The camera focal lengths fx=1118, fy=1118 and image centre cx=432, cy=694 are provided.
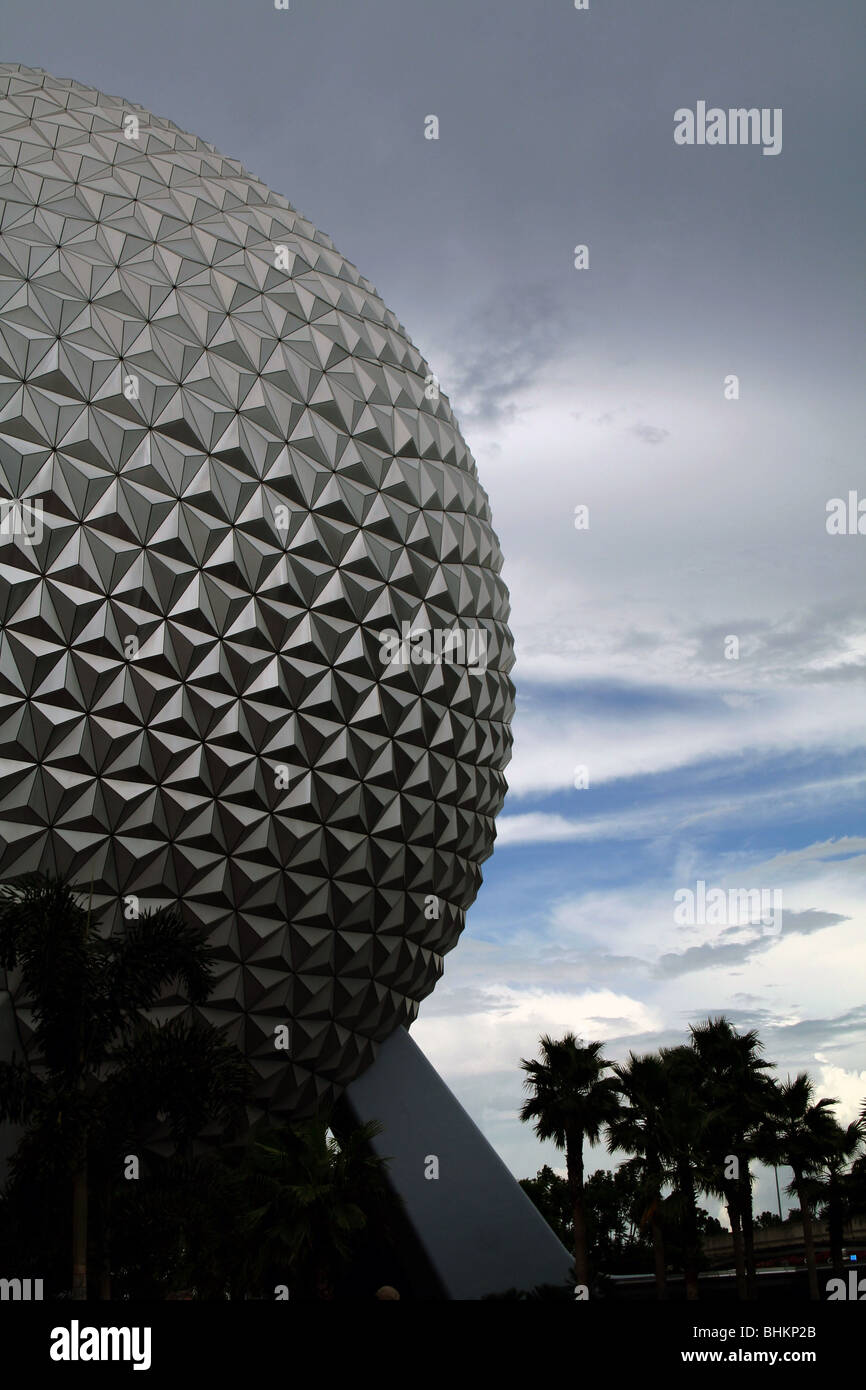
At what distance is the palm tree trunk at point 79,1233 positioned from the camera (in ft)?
36.7

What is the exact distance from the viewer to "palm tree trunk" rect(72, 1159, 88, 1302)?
1119 cm

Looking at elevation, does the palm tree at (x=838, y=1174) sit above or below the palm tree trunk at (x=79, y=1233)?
below

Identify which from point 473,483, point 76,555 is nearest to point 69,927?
point 76,555

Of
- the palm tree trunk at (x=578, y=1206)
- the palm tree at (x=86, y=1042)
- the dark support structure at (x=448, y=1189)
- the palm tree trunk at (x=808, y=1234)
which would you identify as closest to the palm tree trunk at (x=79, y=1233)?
the palm tree at (x=86, y=1042)

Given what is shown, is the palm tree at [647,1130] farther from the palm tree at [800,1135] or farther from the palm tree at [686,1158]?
the palm tree at [800,1135]

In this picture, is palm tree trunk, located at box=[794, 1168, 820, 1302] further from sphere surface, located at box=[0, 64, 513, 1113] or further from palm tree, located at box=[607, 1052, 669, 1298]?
sphere surface, located at box=[0, 64, 513, 1113]

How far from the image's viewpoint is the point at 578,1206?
1945 cm

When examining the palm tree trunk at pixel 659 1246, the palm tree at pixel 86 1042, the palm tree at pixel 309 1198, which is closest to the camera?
the palm tree at pixel 86 1042

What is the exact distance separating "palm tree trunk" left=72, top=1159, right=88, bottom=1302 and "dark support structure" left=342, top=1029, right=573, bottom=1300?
335 inches

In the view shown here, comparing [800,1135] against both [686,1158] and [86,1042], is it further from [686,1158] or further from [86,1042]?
[86,1042]

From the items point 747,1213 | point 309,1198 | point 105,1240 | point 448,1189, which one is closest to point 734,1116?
point 747,1213

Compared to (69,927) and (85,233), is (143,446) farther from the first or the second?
(69,927)

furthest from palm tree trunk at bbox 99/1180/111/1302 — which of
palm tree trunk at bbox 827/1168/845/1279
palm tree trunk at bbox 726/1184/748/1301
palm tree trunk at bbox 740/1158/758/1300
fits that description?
palm tree trunk at bbox 827/1168/845/1279

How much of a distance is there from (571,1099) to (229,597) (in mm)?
10908
